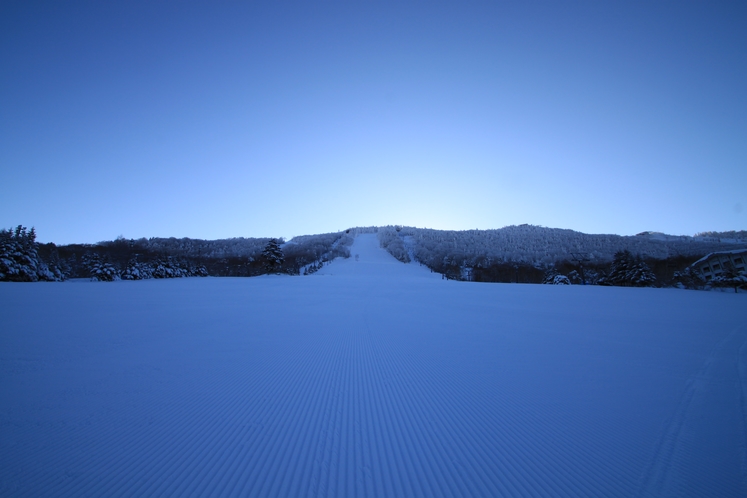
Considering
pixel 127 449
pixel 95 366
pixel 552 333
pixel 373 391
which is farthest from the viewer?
pixel 552 333

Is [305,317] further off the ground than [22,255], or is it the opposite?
[22,255]

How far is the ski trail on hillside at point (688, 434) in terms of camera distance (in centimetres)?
272

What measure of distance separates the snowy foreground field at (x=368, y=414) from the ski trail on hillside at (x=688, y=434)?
0.02m

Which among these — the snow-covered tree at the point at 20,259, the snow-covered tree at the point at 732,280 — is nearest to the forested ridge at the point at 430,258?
the snow-covered tree at the point at 20,259

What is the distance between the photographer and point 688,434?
3502 mm

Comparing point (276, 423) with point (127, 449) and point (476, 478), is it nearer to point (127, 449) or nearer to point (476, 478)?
point (127, 449)

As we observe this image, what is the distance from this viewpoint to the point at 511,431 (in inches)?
142

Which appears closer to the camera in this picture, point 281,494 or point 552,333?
point 281,494

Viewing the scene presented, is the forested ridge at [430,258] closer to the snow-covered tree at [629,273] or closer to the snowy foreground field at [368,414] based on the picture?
the snow-covered tree at [629,273]

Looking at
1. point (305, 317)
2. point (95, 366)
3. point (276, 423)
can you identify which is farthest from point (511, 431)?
point (305, 317)

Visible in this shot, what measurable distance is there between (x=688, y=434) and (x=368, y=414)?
397 centimetres

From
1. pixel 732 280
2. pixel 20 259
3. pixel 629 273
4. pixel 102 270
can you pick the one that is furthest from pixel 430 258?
pixel 20 259

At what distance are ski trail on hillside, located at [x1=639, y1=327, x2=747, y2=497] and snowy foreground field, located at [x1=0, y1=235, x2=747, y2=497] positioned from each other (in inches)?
0.9

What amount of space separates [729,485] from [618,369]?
136 inches
